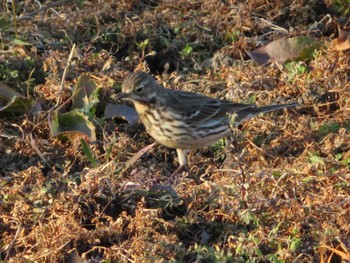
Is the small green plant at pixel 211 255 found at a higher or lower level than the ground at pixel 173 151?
higher

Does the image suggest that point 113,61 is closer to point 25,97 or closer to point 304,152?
point 25,97

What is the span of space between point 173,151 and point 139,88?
59 cm

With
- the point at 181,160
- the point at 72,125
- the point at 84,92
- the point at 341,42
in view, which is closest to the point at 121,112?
the point at 84,92

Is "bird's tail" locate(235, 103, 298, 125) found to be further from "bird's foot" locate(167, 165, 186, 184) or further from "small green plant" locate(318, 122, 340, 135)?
"bird's foot" locate(167, 165, 186, 184)

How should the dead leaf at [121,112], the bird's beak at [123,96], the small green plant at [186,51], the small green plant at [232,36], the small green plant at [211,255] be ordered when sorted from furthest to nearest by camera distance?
the small green plant at [232,36]
the small green plant at [186,51]
the dead leaf at [121,112]
the bird's beak at [123,96]
the small green plant at [211,255]

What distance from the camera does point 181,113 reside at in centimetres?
708

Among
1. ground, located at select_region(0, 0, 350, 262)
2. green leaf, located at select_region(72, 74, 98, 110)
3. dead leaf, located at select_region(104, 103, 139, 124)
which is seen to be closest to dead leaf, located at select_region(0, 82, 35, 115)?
ground, located at select_region(0, 0, 350, 262)

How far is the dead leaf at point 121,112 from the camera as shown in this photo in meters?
7.32

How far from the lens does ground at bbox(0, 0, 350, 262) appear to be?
5.62 meters

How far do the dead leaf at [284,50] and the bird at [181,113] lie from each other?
3.16ft

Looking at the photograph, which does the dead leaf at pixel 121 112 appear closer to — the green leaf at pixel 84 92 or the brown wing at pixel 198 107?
the green leaf at pixel 84 92

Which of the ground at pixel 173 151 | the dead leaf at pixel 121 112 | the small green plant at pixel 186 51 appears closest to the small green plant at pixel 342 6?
the ground at pixel 173 151

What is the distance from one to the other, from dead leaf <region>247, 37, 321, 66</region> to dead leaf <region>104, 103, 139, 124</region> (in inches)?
50.4

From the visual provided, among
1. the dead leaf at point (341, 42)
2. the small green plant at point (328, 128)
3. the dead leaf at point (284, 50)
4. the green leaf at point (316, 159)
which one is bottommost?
the dead leaf at point (284, 50)
